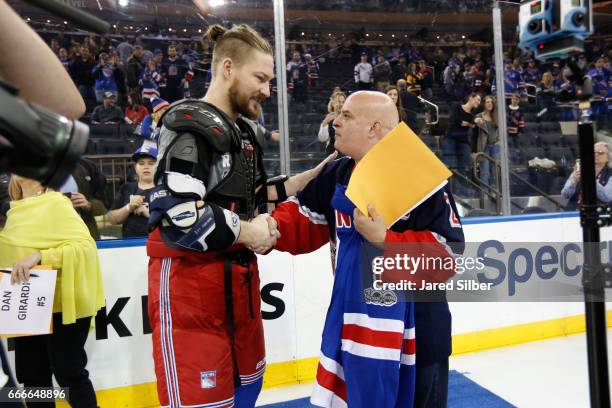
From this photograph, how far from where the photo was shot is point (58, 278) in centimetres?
274

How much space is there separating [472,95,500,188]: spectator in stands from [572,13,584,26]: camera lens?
3.69 m

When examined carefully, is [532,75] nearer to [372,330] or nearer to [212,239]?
[372,330]

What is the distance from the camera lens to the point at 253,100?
5.90ft

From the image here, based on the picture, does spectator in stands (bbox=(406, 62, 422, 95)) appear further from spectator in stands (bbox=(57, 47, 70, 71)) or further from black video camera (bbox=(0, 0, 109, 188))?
black video camera (bbox=(0, 0, 109, 188))

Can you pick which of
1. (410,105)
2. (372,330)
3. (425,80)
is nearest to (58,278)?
(372,330)

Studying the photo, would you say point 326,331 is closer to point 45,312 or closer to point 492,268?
point 45,312

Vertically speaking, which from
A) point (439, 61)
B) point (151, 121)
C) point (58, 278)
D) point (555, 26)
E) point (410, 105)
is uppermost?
point (439, 61)

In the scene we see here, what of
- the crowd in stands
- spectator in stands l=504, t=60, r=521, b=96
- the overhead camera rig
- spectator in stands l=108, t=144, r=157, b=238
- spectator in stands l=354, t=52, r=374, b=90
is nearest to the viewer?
the overhead camera rig

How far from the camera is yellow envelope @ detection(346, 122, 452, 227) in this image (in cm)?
154

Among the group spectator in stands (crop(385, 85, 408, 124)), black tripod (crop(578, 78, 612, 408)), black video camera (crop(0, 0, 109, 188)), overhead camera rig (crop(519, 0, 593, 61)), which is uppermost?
spectator in stands (crop(385, 85, 408, 124))

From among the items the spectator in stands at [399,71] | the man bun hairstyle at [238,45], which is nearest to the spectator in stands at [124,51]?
the spectator in stands at [399,71]

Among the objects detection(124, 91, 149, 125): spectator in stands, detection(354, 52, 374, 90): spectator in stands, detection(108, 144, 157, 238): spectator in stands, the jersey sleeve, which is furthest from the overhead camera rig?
→ detection(354, 52, 374, 90): spectator in stands

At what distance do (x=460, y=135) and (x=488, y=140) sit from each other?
12.9 inches

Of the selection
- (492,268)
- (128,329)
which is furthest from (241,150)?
(492,268)
